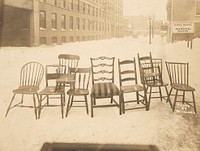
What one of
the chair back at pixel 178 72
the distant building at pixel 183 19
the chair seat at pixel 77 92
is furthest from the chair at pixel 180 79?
the chair seat at pixel 77 92

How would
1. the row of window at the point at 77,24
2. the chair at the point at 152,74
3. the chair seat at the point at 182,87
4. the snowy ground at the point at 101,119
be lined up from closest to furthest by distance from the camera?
the snowy ground at the point at 101,119 → the chair seat at the point at 182,87 → the chair at the point at 152,74 → the row of window at the point at 77,24

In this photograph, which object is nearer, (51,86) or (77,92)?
(77,92)

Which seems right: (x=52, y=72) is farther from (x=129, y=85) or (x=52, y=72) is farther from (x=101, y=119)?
(x=129, y=85)

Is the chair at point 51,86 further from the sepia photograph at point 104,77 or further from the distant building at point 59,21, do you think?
the distant building at point 59,21

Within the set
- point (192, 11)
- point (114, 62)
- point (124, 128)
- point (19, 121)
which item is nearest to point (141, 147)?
point (124, 128)

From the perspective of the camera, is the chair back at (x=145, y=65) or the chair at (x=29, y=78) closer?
the chair at (x=29, y=78)

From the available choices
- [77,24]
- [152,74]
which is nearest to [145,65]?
[152,74]

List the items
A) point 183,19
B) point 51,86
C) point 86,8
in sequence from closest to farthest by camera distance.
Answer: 1. point 183,19
2. point 51,86
3. point 86,8

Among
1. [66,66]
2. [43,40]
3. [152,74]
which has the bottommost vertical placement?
[152,74]
